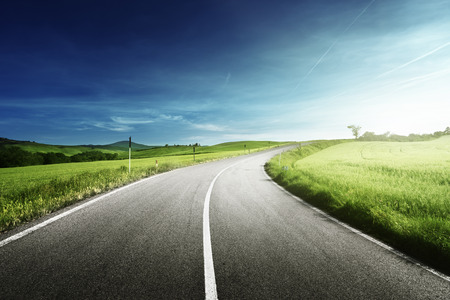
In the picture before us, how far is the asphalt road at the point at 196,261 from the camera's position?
2.32 meters

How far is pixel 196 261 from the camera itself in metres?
2.94

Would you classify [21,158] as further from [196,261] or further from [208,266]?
[208,266]

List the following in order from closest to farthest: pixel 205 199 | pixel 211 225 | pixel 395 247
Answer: pixel 395 247 → pixel 211 225 → pixel 205 199

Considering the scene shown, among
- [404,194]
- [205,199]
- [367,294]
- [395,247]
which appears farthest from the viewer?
[205,199]

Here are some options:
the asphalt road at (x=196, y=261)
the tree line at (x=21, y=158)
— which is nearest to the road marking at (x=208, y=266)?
the asphalt road at (x=196, y=261)

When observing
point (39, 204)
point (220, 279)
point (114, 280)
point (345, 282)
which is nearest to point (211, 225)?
point (220, 279)

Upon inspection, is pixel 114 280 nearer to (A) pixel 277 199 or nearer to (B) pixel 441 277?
(B) pixel 441 277

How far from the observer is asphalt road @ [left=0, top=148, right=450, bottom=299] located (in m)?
2.32

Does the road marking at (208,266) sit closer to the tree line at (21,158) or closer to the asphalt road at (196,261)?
the asphalt road at (196,261)

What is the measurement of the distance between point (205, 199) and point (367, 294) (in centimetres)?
513

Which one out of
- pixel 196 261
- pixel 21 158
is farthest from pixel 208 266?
pixel 21 158

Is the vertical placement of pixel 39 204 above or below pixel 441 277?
above

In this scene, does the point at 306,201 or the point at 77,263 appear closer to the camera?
the point at 77,263

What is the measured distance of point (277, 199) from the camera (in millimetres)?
7086
